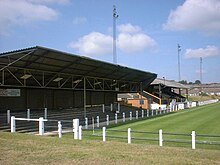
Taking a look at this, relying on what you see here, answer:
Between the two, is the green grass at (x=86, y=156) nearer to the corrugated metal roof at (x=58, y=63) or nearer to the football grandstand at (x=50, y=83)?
the football grandstand at (x=50, y=83)

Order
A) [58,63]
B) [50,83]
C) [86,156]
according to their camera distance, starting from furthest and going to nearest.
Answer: [50,83], [58,63], [86,156]

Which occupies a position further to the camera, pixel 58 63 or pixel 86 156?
pixel 58 63

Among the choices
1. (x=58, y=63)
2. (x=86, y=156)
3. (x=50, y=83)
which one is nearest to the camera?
(x=86, y=156)

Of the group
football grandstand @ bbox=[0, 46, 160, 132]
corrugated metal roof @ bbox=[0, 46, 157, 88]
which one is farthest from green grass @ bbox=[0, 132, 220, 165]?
corrugated metal roof @ bbox=[0, 46, 157, 88]

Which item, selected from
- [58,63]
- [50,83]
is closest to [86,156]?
[58,63]

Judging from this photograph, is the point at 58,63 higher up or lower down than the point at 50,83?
higher up

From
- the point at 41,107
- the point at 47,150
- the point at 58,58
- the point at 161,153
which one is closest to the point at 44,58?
the point at 58,58

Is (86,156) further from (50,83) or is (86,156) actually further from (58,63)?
(50,83)

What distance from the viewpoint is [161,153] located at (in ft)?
30.6

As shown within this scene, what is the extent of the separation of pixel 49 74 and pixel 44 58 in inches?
222

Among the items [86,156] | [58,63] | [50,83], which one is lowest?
[86,156]

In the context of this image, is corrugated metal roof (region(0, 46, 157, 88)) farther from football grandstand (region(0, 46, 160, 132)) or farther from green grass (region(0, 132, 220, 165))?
green grass (region(0, 132, 220, 165))

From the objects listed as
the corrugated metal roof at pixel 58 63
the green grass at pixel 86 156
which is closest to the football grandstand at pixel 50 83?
the corrugated metal roof at pixel 58 63

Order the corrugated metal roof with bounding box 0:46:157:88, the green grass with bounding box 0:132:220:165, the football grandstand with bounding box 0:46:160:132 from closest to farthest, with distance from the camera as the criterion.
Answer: the green grass with bounding box 0:132:220:165 < the corrugated metal roof with bounding box 0:46:157:88 < the football grandstand with bounding box 0:46:160:132
